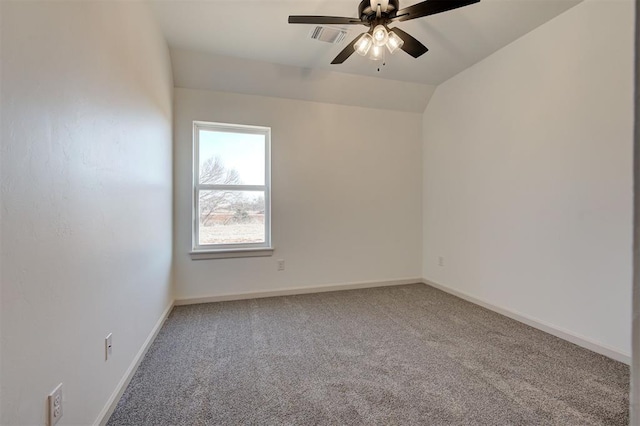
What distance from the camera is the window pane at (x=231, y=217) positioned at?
134 inches

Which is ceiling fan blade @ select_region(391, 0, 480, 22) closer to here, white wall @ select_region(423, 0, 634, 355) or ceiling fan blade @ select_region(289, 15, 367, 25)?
ceiling fan blade @ select_region(289, 15, 367, 25)

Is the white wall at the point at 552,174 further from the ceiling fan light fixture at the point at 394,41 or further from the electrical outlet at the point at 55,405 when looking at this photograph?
the electrical outlet at the point at 55,405

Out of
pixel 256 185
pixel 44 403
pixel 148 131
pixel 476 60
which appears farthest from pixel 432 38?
pixel 44 403

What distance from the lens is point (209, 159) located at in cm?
340

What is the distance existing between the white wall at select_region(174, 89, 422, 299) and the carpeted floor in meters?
0.68

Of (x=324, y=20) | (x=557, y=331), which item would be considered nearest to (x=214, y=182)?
(x=324, y=20)

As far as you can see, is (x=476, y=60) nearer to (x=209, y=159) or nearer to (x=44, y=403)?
(x=209, y=159)

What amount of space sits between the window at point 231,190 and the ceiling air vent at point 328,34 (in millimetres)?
1246

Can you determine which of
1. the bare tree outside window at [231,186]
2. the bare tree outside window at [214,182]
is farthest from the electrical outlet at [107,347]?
the bare tree outside window at [214,182]

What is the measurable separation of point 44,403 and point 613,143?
3538 mm

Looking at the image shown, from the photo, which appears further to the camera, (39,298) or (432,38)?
(432,38)

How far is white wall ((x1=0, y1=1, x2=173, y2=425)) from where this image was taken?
0.87 metres

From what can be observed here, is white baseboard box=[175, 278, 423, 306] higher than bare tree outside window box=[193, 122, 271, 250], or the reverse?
bare tree outside window box=[193, 122, 271, 250]

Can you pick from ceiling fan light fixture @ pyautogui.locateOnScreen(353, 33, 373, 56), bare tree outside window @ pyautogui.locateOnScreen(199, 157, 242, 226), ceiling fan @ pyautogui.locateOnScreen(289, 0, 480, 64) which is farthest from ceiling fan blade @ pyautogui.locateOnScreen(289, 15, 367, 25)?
bare tree outside window @ pyautogui.locateOnScreen(199, 157, 242, 226)
